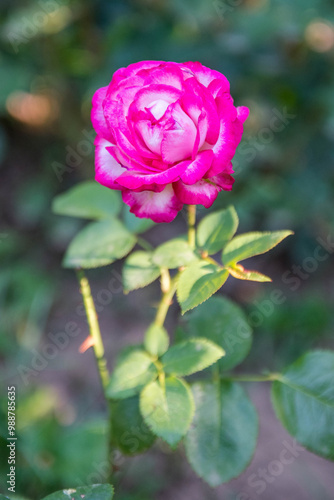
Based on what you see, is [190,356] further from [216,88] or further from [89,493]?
[216,88]

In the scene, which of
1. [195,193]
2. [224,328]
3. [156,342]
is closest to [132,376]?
[156,342]

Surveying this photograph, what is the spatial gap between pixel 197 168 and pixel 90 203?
0.37 meters

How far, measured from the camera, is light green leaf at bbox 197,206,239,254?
720 mm

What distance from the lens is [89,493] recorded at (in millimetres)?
564

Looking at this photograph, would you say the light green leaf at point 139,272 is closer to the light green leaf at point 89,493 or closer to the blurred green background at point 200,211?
the light green leaf at point 89,493

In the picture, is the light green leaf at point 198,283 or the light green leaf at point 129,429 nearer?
the light green leaf at point 198,283

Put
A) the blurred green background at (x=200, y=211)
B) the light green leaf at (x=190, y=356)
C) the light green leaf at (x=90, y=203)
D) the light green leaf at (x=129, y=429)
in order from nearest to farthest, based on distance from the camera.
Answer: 1. the light green leaf at (x=190, y=356)
2. the light green leaf at (x=129, y=429)
3. the light green leaf at (x=90, y=203)
4. the blurred green background at (x=200, y=211)

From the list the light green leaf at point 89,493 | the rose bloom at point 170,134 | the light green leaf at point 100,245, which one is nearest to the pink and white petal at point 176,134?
the rose bloom at point 170,134

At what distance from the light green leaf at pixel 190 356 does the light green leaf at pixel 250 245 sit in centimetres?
12

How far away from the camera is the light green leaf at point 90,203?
90 cm

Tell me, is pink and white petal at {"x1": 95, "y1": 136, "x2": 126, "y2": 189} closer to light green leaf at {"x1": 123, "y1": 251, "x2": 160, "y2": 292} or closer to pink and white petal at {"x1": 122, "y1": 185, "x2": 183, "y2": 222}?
pink and white petal at {"x1": 122, "y1": 185, "x2": 183, "y2": 222}

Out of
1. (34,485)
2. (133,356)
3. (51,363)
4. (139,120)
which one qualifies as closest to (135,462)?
(34,485)

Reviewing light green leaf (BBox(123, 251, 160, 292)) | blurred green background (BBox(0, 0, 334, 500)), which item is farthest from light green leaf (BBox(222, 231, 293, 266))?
blurred green background (BBox(0, 0, 334, 500))

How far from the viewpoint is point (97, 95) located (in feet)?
2.17
